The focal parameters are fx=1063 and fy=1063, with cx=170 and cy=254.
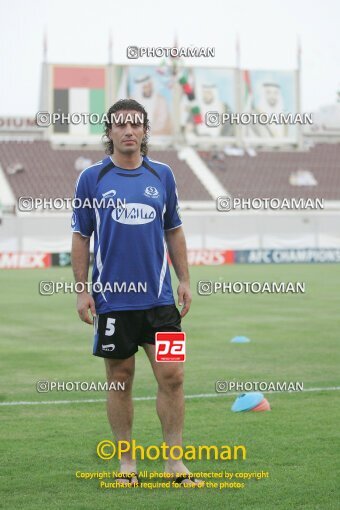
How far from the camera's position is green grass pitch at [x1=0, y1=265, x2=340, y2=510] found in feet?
20.3

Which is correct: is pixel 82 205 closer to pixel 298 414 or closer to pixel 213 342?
pixel 298 414

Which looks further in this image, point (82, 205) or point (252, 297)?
point (252, 297)

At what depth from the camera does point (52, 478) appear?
6691mm

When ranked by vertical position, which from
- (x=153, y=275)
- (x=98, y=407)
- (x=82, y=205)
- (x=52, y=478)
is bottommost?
(x=98, y=407)

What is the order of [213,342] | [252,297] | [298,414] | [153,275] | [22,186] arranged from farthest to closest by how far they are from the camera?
1. [22,186]
2. [252,297]
3. [213,342]
4. [298,414]
5. [153,275]

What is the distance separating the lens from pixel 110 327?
6.39 meters

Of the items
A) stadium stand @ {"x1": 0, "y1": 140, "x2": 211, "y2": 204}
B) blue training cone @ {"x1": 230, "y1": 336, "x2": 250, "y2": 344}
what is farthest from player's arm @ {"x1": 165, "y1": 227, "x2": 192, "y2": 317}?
stadium stand @ {"x1": 0, "y1": 140, "x2": 211, "y2": 204}

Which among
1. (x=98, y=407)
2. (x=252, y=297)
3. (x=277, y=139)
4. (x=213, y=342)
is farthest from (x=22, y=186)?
(x=98, y=407)

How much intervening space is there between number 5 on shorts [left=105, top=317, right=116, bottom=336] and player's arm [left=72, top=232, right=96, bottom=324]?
5.2 inches

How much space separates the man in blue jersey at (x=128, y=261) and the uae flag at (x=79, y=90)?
5891 centimetres

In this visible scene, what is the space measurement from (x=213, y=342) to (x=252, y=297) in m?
10.2

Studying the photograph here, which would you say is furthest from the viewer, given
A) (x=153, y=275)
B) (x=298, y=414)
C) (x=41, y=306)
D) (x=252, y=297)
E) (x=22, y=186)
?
(x=22, y=186)

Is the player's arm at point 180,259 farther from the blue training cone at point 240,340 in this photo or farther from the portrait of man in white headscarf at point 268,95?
the portrait of man in white headscarf at point 268,95

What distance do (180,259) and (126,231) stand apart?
463 mm
